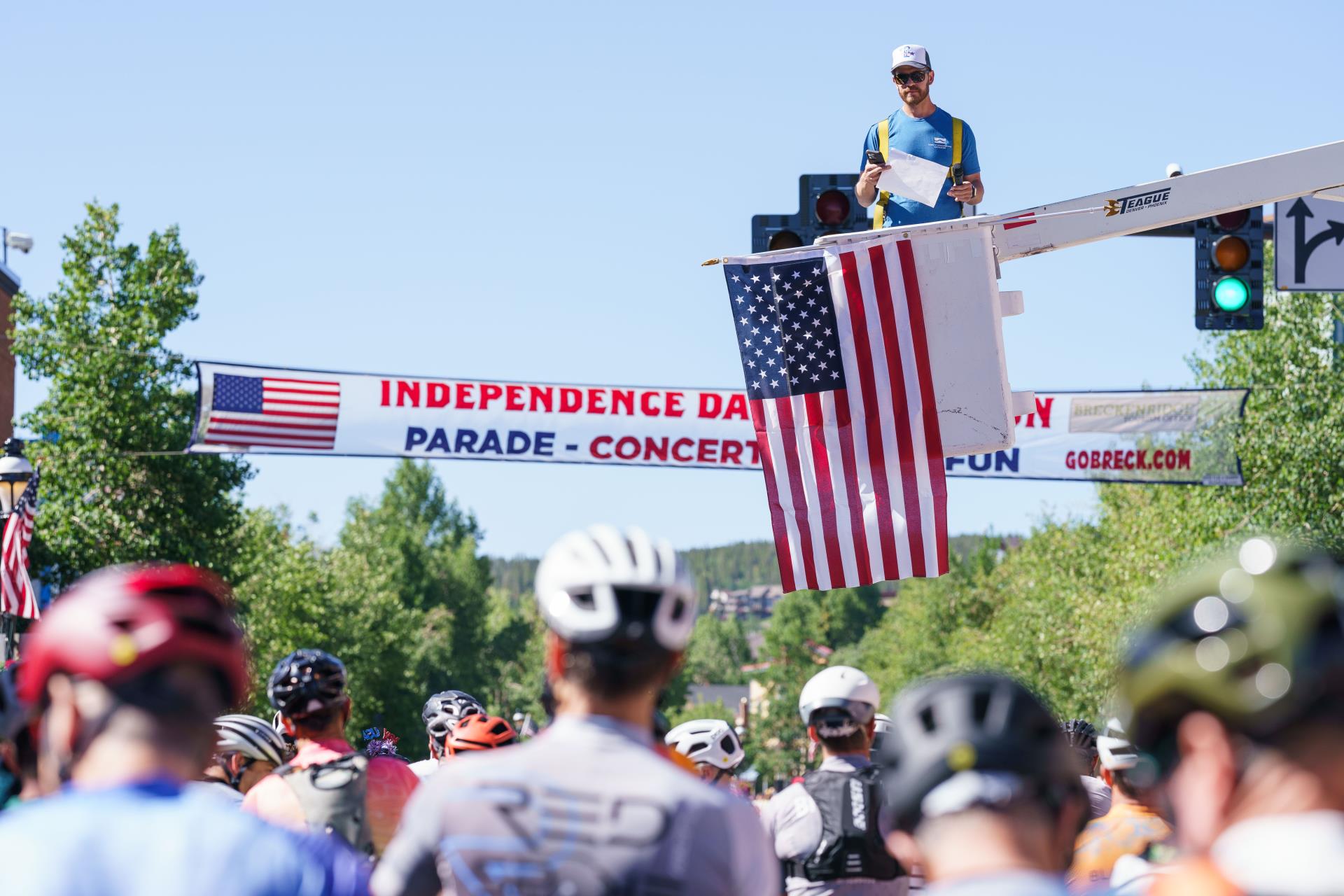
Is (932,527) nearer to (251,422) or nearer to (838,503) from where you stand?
(838,503)

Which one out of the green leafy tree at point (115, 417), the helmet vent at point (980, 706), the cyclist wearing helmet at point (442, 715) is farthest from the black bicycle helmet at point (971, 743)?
the green leafy tree at point (115, 417)

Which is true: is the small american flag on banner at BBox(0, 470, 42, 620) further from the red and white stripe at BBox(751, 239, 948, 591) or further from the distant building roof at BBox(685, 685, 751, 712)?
the distant building roof at BBox(685, 685, 751, 712)

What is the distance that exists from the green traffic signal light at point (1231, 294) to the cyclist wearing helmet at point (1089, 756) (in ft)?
10.6

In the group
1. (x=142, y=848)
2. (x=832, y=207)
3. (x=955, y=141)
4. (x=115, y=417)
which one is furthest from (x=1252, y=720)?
(x=115, y=417)

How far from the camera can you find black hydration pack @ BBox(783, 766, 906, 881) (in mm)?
5516

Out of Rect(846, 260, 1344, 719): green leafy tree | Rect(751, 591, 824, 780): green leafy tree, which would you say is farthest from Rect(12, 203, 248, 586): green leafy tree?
Rect(751, 591, 824, 780): green leafy tree

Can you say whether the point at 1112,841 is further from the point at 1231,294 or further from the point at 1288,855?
the point at 1231,294

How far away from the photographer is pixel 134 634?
276 centimetres

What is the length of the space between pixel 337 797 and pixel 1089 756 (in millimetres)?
4340

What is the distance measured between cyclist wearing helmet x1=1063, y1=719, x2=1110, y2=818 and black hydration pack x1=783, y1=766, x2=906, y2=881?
5.70ft

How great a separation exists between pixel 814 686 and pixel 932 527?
344 centimetres

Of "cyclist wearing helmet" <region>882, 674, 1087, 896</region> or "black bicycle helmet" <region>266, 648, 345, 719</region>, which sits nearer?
"cyclist wearing helmet" <region>882, 674, 1087, 896</region>

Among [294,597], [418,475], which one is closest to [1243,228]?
[294,597]

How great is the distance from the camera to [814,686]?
5.89 m
